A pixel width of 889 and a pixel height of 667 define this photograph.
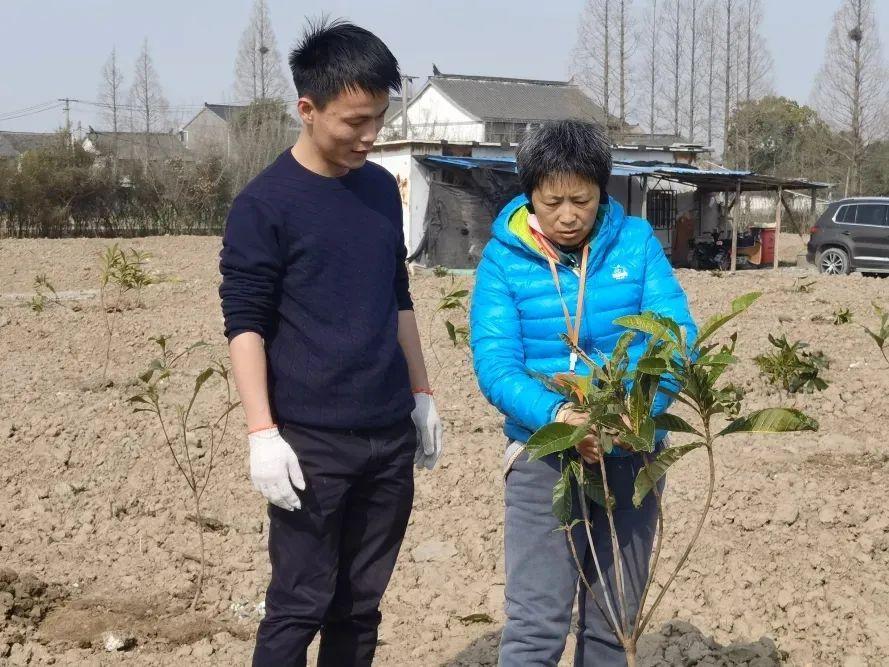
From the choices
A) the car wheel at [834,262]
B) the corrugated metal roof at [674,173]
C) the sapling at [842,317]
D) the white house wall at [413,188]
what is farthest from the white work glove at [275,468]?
the white house wall at [413,188]

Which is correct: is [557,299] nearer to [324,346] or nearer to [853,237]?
[324,346]

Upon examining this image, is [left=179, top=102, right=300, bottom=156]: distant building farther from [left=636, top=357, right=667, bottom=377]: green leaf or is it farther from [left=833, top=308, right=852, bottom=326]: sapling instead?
[left=636, top=357, right=667, bottom=377]: green leaf

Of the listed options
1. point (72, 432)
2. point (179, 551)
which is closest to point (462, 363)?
point (72, 432)

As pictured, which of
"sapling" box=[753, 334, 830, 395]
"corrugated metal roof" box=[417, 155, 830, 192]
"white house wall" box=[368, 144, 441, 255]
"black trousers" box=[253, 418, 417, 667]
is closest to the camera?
"black trousers" box=[253, 418, 417, 667]

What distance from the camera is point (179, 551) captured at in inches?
163

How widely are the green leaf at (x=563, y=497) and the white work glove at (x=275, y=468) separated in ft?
1.74

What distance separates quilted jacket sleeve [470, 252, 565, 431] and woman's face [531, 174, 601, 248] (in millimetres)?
160

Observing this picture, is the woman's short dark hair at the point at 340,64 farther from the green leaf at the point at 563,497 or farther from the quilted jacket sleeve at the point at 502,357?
the green leaf at the point at 563,497

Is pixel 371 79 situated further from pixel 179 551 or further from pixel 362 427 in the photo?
pixel 179 551

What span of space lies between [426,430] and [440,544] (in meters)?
1.68

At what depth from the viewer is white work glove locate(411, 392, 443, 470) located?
2.50 m

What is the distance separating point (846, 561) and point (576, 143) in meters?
2.16

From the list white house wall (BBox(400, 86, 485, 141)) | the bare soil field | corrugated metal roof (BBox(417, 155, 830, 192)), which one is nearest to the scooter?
corrugated metal roof (BBox(417, 155, 830, 192))

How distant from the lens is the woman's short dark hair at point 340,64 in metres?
2.13
